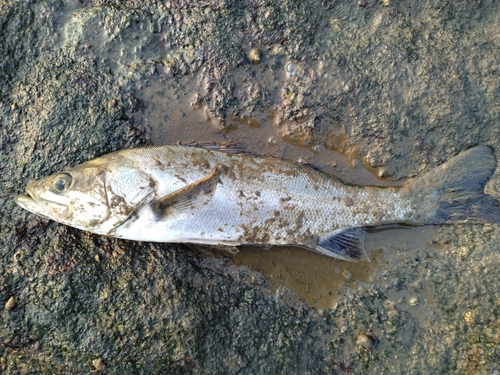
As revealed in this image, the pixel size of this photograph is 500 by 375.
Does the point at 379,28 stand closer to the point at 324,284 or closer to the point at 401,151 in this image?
the point at 401,151

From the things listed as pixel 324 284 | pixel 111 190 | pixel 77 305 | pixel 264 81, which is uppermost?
pixel 264 81

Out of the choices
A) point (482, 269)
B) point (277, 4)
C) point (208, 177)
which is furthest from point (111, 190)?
point (482, 269)

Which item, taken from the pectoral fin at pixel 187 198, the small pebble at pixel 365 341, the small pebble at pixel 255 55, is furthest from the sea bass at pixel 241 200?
the small pebble at pixel 255 55

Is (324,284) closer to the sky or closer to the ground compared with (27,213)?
closer to the ground

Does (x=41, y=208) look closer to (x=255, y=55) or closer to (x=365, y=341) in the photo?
(x=255, y=55)

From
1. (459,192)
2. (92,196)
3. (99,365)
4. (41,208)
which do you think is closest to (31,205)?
(41,208)

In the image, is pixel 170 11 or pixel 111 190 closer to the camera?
pixel 111 190
